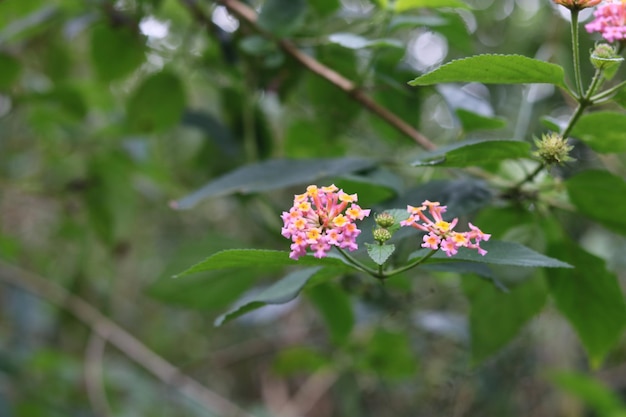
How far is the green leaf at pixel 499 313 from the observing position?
663 mm

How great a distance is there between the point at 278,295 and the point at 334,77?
0.35 metres

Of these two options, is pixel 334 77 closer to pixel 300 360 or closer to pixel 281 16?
pixel 281 16

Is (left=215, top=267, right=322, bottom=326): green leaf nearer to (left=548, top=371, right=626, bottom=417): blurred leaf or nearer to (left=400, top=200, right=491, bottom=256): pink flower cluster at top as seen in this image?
(left=400, top=200, right=491, bottom=256): pink flower cluster at top

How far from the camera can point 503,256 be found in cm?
42

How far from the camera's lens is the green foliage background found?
59 cm

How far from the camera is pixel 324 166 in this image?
0.62m

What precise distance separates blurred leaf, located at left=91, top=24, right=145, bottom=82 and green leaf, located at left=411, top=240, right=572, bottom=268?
636 millimetres

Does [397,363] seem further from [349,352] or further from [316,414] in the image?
[316,414]

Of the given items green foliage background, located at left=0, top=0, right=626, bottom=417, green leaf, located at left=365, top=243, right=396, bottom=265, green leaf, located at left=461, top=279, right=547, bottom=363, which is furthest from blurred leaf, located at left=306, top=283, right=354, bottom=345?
green leaf, located at left=365, top=243, right=396, bottom=265

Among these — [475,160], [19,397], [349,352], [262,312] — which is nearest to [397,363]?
[349,352]

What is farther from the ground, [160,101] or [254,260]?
[254,260]

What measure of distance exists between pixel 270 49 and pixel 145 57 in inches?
10.7

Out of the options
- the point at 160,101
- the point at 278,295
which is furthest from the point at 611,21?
the point at 160,101

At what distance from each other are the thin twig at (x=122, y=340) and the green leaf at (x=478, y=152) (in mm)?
672
